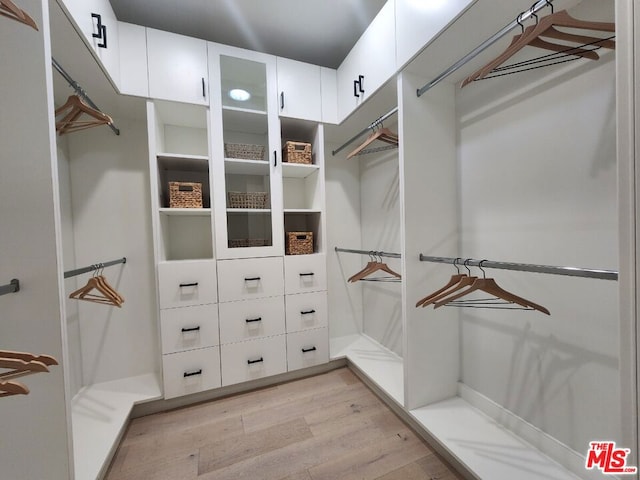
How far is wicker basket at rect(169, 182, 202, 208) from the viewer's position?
1707mm

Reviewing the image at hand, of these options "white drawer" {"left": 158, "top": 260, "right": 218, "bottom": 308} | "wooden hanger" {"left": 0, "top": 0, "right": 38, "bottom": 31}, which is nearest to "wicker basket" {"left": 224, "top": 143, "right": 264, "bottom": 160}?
"white drawer" {"left": 158, "top": 260, "right": 218, "bottom": 308}

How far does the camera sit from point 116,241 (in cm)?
184

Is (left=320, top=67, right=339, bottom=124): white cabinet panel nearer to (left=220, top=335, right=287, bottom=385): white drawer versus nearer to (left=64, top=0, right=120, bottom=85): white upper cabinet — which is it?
(left=64, top=0, right=120, bottom=85): white upper cabinet

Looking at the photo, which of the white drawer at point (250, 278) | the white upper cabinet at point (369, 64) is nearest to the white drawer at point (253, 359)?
the white drawer at point (250, 278)

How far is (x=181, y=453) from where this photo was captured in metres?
1.34

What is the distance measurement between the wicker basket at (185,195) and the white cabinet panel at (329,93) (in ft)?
3.66

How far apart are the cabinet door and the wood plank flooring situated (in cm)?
210

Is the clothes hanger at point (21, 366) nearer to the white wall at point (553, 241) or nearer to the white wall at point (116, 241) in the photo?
the white wall at point (116, 241)

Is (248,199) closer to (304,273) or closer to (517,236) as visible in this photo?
(304,273)

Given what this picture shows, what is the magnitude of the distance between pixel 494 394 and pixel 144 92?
2762mm

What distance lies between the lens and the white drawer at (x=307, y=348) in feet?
6.36

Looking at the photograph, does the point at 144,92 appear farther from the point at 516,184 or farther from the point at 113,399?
the point at 516,184

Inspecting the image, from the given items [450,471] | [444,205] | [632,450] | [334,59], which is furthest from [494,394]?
[334,59]

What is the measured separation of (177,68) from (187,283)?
142cm
